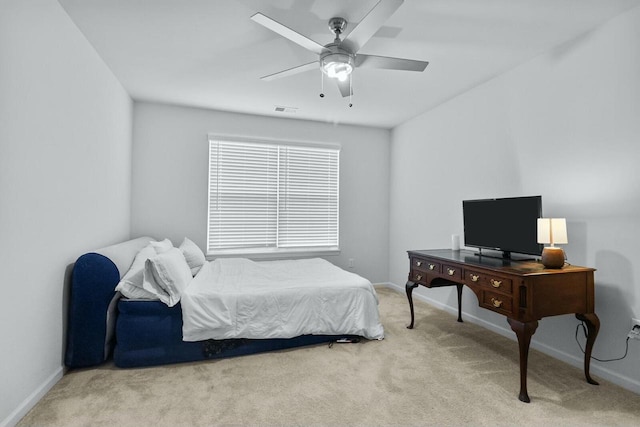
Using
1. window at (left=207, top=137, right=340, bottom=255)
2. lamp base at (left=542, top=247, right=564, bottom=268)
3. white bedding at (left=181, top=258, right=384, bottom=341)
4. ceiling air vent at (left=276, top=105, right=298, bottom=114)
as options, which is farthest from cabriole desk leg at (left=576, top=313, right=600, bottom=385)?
ceiling air vent at (left=276, top=105, right=298, bottom=114)

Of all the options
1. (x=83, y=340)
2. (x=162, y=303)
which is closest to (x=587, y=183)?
(x=162, y=303)

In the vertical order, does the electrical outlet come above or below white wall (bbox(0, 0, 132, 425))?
below

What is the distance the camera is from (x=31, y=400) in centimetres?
192

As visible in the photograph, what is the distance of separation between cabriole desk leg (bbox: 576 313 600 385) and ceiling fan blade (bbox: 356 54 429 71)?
213 centimetres

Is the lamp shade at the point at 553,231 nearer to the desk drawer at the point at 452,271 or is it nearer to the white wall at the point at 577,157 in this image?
the white wall at the point at 577,157

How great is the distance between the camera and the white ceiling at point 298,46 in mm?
2207

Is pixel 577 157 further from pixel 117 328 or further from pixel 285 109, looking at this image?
pixel 117 328

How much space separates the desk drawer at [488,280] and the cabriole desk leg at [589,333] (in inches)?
22.5

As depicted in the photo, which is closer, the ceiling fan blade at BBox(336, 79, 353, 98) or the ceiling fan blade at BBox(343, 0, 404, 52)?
the ceiling fan blade at BBox(343, 0, 404, 52)

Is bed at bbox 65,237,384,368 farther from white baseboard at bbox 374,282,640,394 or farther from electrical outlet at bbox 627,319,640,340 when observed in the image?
electrical outlet at bbox 627,319,640,340

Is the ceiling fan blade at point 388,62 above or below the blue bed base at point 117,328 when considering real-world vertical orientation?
above

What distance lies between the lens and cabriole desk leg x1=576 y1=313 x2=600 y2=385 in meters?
2.22

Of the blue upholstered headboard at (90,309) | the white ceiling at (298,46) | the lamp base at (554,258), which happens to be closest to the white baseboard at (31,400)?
the blue upholstered headboard at (90,309)

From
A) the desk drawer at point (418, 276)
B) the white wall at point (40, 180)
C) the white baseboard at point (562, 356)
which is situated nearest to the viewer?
the white wall at point (40, 180)
